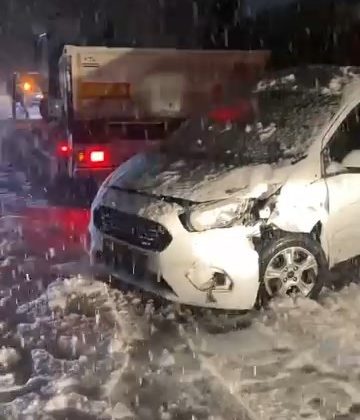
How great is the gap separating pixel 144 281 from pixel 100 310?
1.61 feet

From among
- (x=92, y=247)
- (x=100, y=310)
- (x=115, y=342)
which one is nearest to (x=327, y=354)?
(x=115, y=342)

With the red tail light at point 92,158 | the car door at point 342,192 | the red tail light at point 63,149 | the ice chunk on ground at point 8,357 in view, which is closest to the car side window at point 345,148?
the car door at point 342,192

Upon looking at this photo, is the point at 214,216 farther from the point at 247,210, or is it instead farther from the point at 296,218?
the point at 296,218

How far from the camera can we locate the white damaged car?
5.82 meters

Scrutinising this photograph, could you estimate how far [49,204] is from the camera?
11.6 m

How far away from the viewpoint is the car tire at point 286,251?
596 centimetres

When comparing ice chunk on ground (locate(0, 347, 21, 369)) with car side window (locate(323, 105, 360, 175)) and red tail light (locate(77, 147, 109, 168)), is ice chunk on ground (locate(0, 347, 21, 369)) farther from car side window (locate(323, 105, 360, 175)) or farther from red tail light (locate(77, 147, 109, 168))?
red tail light (locate(77, 147, 109, 168))

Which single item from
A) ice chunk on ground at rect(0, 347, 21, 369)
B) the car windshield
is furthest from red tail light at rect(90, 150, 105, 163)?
ice chunk on ground at rect(0, 347, 21, 369)

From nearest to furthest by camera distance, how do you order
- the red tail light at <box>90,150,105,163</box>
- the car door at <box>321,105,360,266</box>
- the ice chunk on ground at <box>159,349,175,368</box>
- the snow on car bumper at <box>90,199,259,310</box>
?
the ice chunk on ground at <box>159,349,175,368</box> < the snow on car bumper at <box>90,199,259,310</box> < the car door at <box>321,105,360,266</box> < the red tail light at <box>90,150,105,163</box>

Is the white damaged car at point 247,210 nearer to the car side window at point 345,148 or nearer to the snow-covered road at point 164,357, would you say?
the car side window at point 345,148

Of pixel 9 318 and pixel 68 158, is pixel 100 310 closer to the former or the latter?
pixel 9 318

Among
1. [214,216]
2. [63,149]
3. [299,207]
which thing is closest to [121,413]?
[214,216]

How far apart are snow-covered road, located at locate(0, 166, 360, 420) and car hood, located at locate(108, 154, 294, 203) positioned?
97 centimetres

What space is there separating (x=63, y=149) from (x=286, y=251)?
15.8 feet
